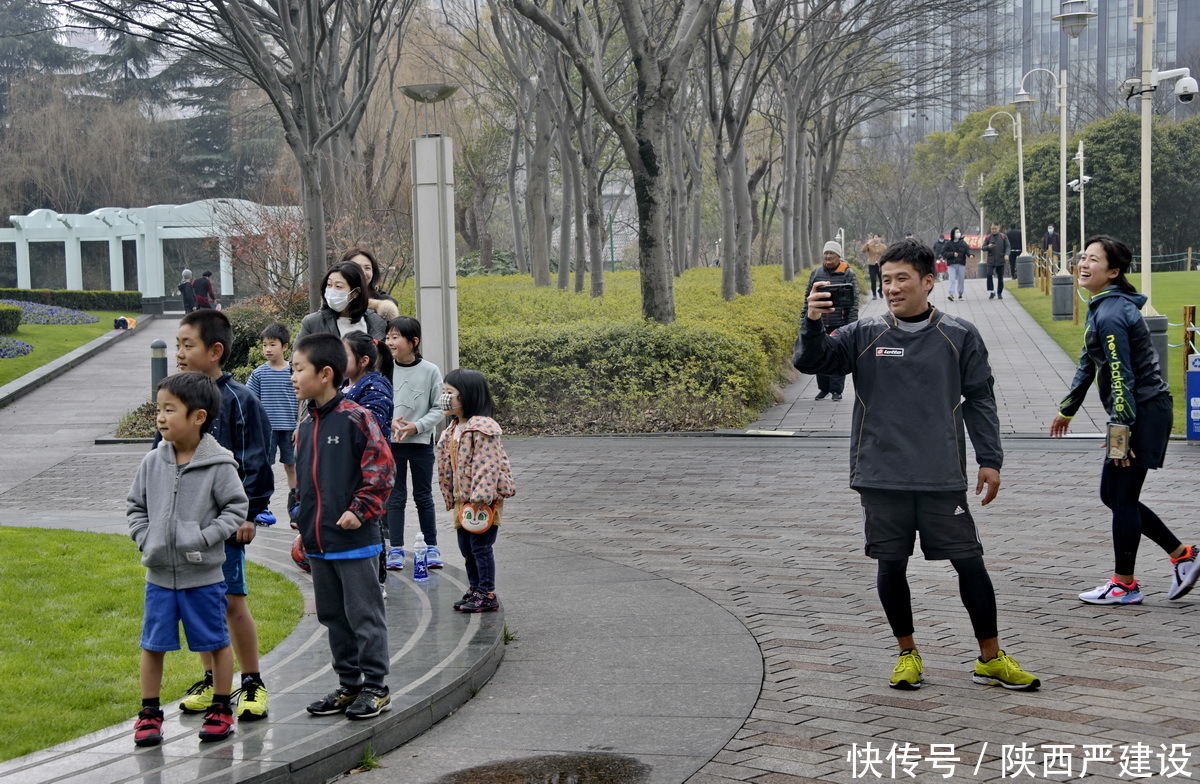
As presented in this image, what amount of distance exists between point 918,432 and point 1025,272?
33.4 meters

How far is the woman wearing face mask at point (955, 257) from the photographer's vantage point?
1182 inches

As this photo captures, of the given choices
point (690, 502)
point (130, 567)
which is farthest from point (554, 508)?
point (130, 567)

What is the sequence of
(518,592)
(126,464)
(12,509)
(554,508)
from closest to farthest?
(518,592) → (554,508) → (12,509) → (126,464)

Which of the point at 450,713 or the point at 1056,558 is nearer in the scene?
the point at 450,713

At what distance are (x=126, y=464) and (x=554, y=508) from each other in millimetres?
6072

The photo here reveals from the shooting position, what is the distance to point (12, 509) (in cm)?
1075

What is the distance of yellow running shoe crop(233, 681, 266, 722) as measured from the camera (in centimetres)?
463

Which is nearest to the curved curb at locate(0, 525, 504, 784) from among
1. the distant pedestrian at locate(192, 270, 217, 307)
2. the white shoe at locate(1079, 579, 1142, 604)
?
the white shoe at locate(1079, 579, 1142, 604)

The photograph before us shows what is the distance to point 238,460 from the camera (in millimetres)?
5125

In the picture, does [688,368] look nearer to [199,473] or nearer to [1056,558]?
[1056,558]

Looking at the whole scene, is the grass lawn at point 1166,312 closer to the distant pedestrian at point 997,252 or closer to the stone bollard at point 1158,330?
the stone bollard at point 1158,330

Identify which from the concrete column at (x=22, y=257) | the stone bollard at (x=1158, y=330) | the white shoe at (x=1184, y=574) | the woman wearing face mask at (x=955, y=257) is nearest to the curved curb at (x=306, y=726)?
the white shoe at (x=1184, y=574)

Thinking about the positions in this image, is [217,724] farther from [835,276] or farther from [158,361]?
[158,361]

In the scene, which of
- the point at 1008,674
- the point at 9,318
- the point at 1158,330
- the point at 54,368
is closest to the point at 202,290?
the point at 9,318
